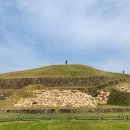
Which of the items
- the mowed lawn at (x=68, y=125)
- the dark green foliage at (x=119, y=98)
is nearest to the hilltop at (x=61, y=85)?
the dark green foliage at (x=119, y=98)

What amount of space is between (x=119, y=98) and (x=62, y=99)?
7.70 meters

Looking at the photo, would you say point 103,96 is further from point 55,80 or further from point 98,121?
point 98,121

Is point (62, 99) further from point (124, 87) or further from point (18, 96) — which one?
point (124, 87)

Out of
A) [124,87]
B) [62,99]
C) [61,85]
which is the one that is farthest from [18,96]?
[124,87]

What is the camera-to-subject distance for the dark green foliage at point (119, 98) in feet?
181

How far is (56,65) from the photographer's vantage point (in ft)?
244

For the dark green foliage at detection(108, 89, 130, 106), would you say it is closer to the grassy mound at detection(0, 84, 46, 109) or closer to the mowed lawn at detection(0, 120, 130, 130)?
the grassy mound at detection(0, 84, 46, 109)

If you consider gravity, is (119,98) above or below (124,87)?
below

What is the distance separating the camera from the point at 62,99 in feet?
176

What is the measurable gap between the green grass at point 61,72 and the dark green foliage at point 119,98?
1106cm

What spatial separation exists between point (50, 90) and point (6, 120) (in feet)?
51.2

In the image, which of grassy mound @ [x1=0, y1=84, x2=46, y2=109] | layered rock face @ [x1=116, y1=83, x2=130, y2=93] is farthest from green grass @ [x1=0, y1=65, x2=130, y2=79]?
grassy mound @ [x1=0, y1=84, x2=46, y2=109]

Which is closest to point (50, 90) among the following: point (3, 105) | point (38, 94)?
point (38, 94)

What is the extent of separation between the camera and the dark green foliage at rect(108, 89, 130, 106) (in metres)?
55.1
